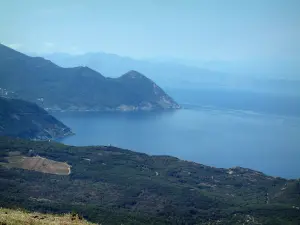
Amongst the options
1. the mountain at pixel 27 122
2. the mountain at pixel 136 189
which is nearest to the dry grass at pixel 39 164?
the mountain at pixel 136 189

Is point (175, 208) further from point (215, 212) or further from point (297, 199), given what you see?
point (297, 199)

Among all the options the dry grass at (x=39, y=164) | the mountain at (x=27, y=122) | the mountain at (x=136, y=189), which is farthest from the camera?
the mountain at (x=27, y=122)

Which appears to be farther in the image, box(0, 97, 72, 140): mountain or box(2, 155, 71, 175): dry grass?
box(0, 97, 72, 140): mountain

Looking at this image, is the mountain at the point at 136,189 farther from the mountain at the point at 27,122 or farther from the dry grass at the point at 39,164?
the mountain at the point at 27,122

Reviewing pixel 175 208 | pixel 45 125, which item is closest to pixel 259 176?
pixel 175 208

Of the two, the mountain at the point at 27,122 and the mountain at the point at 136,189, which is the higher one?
the mountain at the point at 27,122

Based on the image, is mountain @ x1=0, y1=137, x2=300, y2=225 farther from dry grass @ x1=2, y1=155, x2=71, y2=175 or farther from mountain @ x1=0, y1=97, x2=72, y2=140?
mountain @ x1=0, y1=97, x2=72, y2=140

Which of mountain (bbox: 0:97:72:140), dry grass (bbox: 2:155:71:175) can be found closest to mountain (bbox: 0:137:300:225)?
dry grass (bbox: 2:155:71:175)
